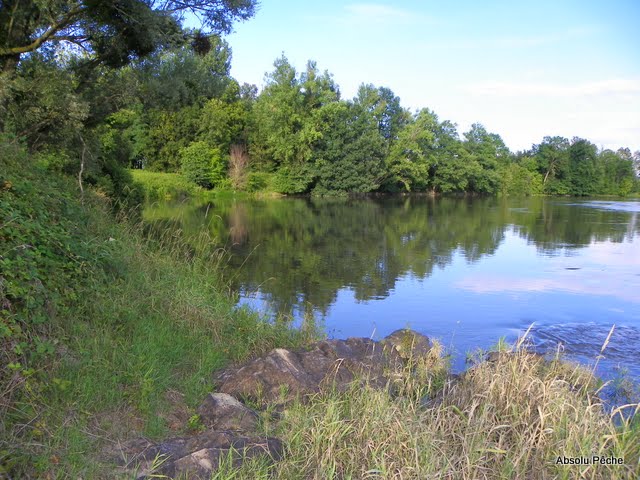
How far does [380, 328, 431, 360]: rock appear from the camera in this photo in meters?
7.21

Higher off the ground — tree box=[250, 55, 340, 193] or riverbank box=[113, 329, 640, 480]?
tree box=[250, 55, 340, 193]

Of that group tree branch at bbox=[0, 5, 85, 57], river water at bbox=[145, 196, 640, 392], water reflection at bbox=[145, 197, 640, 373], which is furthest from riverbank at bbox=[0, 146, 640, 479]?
tree branch at bbox=[0, 5, 85, 57]

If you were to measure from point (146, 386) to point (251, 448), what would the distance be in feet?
4.33

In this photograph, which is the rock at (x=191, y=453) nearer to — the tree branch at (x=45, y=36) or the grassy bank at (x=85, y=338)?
the grassy bank at (x=85, y=338)

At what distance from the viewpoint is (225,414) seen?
185 inches

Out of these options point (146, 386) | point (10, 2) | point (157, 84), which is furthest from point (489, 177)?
point (146, 386)

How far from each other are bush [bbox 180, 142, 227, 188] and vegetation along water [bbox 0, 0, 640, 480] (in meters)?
19.9

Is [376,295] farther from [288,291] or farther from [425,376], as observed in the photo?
[425,376]

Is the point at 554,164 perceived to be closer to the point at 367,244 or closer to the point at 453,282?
the point at 367,244

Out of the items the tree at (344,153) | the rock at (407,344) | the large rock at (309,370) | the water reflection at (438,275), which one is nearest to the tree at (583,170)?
the tree at (344,153)

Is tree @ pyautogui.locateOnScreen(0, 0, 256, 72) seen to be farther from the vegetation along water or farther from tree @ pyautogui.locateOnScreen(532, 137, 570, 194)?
tree @ pyautogui.locateOnScreen(532, 137, 570, 194)

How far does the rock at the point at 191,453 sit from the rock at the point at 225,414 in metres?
0.40

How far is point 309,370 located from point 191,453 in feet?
7.90

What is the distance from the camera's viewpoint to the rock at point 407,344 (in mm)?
7213
